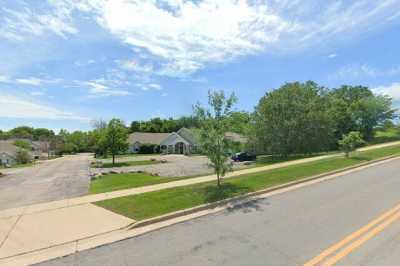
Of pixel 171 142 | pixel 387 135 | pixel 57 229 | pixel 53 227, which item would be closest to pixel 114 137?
pixel 171 142

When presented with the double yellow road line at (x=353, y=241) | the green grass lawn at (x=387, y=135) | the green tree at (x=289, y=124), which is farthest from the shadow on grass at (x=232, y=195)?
the green grass lawn at (x=387, y=135)

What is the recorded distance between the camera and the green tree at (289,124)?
1179 inches

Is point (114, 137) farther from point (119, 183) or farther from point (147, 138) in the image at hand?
point (147, 138)

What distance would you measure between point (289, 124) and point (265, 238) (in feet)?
80.3

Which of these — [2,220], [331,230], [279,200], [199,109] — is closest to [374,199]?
[279,200]

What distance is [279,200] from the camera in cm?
964

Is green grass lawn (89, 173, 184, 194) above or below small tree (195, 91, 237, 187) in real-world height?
below

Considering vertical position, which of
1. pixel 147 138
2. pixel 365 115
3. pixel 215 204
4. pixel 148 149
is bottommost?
pixel 215 204

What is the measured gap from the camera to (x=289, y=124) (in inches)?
1152

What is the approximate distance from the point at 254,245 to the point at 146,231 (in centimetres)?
271

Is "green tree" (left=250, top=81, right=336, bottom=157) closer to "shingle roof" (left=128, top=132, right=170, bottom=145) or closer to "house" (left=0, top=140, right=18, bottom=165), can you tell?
"shingle roof" (left=128, top=132, right=170, bottom=145)

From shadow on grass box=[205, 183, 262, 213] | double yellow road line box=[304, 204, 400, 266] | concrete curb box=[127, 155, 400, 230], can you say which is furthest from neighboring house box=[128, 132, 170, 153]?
double yellow road line box=[304, 204, 400, 266]

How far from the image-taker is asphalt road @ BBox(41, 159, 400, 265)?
530cm

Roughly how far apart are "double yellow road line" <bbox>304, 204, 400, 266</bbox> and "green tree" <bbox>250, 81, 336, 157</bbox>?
22.6 m
